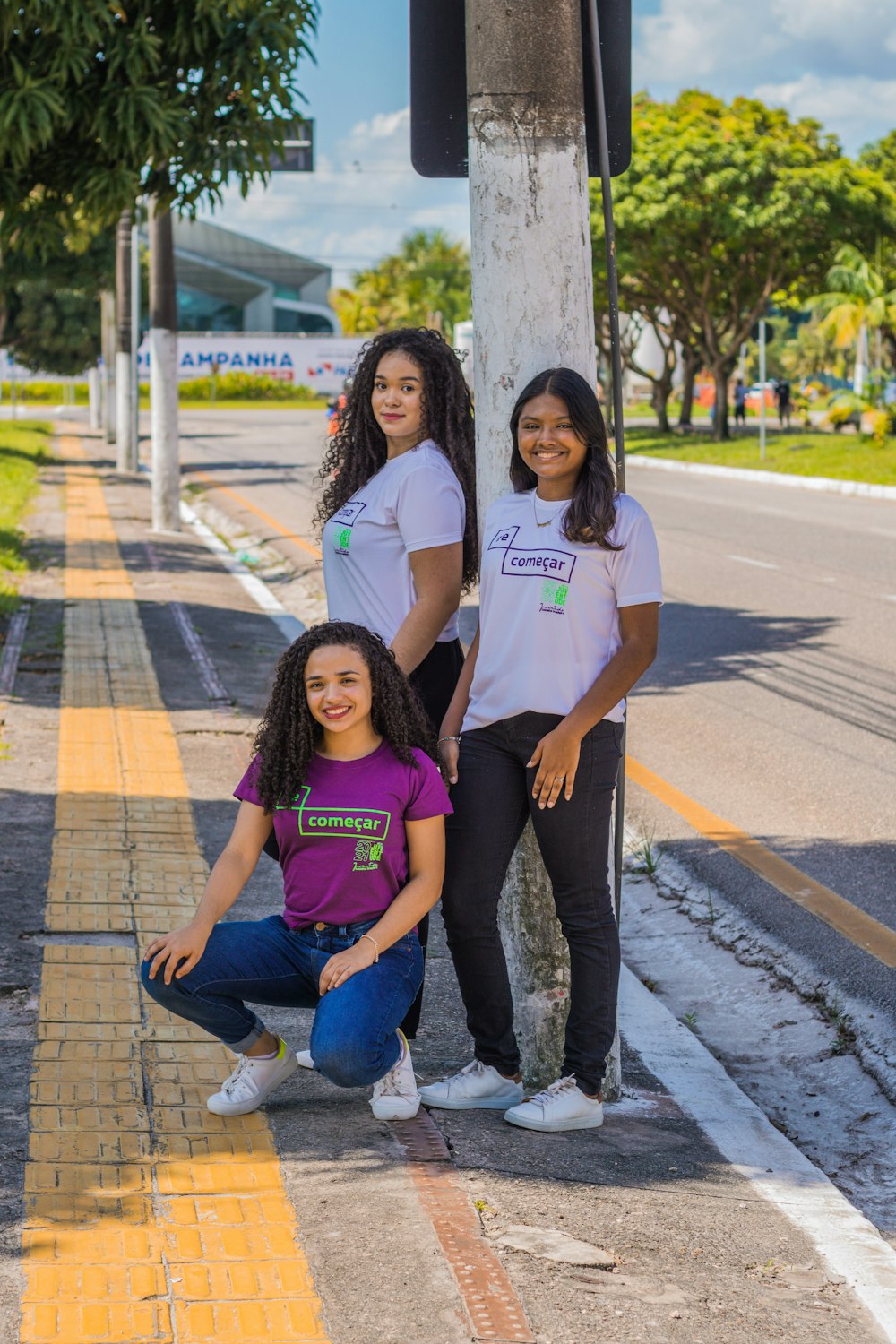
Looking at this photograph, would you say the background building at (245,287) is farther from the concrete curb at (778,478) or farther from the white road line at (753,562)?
the white road line at (753,562)

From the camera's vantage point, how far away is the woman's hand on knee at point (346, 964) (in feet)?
11.8

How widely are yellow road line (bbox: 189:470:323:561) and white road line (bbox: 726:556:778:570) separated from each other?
4017mm

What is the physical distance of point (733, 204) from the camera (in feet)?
120

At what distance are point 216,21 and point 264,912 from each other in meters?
5.59

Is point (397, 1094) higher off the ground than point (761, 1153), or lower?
higher

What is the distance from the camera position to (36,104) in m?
8.77

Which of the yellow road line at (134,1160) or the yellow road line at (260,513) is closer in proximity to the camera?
the yellow road line at (134,1160)

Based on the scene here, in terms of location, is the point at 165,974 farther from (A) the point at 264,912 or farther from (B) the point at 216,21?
(B) the point at 216,21

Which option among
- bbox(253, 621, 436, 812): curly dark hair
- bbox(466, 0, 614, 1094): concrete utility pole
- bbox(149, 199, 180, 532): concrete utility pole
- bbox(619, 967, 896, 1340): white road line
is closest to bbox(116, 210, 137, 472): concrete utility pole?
bbox(149, 199, 180, 532): concrete utility pole

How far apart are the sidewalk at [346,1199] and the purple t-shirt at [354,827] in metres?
0.49

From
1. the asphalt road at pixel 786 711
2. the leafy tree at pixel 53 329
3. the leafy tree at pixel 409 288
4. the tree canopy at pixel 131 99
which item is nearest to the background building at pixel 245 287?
the leafy tree at pixel 409 288

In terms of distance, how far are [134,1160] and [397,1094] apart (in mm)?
614

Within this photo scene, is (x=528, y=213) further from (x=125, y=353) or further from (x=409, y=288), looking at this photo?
(x=409, y=288)

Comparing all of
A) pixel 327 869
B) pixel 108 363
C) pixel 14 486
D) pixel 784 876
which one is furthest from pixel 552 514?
pixel 108 363
